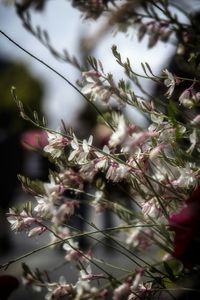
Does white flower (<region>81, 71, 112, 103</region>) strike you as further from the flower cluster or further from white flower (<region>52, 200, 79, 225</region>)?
white flower (<region>52, 200, 79, 225</region>)

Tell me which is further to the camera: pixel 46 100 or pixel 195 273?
pixel 46 100

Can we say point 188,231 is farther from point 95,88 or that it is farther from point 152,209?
point 95,88

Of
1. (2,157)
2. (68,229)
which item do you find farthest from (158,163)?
(2,157)

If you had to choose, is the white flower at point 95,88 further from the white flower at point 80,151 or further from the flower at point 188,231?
the flower at point 188,231

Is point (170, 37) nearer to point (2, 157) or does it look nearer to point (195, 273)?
point (195, 273)

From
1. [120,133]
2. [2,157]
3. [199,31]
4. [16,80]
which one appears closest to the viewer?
[120,133]

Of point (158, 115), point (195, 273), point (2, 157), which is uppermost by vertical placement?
point (158, 115)

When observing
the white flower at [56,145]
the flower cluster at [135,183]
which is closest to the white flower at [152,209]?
the flower cluster at [135,183]

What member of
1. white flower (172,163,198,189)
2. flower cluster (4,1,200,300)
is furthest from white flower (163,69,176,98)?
white flower (172,163,198,189)
